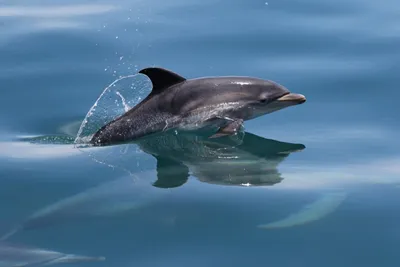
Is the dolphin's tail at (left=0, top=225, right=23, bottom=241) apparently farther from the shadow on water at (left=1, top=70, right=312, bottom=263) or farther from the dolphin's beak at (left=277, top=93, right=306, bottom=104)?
the dolphin's beak at (left=277, top=93, right=306, bottom=104)

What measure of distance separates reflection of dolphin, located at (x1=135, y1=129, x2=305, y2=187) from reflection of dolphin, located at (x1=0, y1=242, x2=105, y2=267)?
6.46 feet

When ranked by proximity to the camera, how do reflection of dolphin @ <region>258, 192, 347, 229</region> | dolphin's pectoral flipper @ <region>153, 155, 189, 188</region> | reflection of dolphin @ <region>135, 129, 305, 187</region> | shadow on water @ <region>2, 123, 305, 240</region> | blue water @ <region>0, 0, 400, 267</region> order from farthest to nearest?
reflection of dolphin @ <region>135, 129, 305, 187</region>
dolphin's pectoral flipper @ <region>153, 155, 189, 188</region>
shadow on water @ <region>2, 123, 305, 240</region>
reflection of dolphin @ <region>258, 192, 347, 229</region>
blue water @ <region>0, 0, 400, 267</region>

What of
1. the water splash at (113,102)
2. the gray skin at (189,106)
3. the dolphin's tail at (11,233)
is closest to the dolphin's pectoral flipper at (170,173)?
the gray skin at (189,106)

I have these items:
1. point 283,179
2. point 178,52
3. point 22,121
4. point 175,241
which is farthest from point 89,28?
point 175,241

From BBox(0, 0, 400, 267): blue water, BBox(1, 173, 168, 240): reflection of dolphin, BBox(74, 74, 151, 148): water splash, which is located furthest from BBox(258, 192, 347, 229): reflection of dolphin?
BBox(74, 74, 151, 148): water splash

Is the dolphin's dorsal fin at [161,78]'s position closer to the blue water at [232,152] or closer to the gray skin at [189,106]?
the gray skin at [189,106]

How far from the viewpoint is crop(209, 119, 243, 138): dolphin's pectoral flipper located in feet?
36.4

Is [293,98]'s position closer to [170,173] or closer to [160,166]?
[160,166]

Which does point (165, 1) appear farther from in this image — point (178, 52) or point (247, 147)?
point (247, 147)

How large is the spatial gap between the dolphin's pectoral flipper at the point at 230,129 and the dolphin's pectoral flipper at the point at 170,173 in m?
0.72

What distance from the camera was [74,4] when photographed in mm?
17953

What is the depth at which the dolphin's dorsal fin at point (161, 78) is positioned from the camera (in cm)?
1120

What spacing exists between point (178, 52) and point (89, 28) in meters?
2.06

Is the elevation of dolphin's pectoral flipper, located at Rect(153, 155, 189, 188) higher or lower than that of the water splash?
lower
